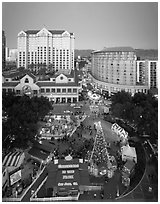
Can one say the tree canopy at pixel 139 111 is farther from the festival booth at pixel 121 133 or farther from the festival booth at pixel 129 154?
the festival booth at pixel 129 154

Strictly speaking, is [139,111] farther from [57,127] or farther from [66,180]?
[66,180]

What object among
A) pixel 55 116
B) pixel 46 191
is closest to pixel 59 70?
pixel 55 116

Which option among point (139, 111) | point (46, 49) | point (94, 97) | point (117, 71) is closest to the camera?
point (139, 111)

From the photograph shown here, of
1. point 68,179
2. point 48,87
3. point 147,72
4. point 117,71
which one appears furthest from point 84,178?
point 117,71

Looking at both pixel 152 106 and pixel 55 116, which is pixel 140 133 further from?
pixel 55 116

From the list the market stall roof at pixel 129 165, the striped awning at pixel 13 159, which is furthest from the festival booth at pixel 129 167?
the striped awning at pixel 13 159
